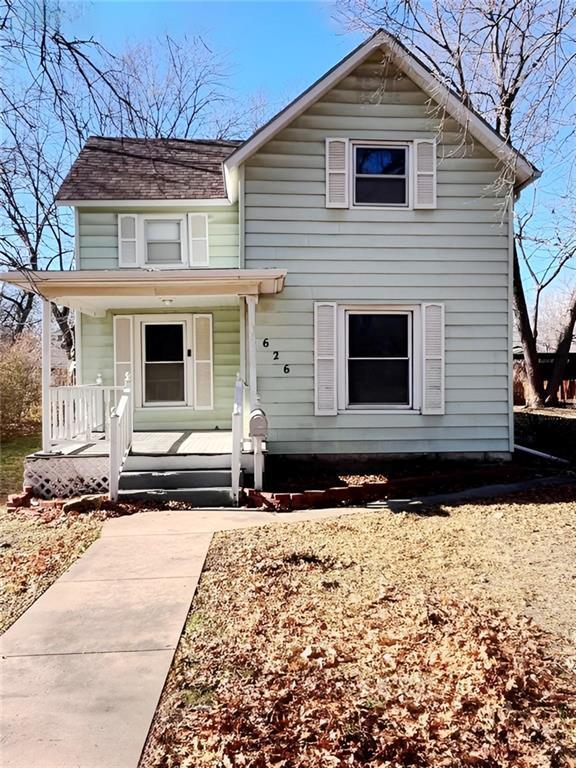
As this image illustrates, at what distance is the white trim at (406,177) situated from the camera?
849cm

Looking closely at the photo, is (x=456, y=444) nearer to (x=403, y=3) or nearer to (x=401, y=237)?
(x=401, y=237)

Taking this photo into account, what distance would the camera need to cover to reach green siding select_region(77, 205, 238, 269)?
1003 cm

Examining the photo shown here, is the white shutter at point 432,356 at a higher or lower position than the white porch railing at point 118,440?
higher

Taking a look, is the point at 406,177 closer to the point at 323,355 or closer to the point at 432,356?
the point at 432,356

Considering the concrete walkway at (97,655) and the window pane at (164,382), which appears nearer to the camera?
the concrete walkway at (97,655)

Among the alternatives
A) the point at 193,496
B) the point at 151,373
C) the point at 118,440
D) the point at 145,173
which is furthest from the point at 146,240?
the point at 193,496

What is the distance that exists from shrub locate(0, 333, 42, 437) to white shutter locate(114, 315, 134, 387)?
7.89 meters

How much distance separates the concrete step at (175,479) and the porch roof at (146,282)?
2561 mm

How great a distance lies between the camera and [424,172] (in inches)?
337

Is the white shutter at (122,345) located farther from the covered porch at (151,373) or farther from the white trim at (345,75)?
the white trim at (345,75)

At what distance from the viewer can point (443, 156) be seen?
8609 millimetres

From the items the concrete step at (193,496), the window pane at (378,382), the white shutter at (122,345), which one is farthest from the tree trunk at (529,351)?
the concrete step at (193,496)

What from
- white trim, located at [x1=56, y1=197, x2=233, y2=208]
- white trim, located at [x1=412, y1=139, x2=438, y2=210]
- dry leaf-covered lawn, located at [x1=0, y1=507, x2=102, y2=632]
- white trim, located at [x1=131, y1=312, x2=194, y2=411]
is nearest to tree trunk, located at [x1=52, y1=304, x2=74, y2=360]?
white trim, located at [x1=56, y1=197, x2=233, y2=208]

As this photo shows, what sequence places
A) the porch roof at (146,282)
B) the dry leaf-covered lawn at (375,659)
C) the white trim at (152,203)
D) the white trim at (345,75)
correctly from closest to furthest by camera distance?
the dry leaf-covered lawn at (375,659) < the porch roof at (146,282) < the white trim at (345,75) < the white trim at (152,203)
